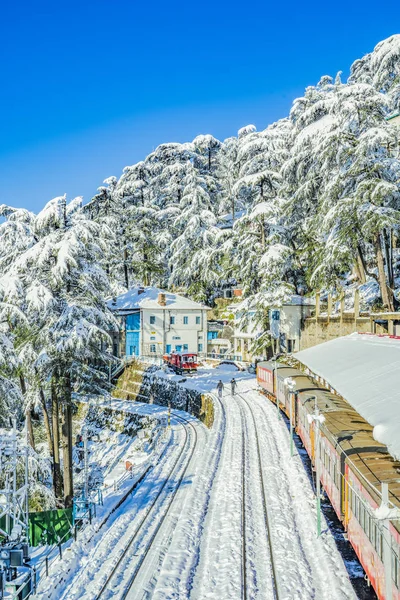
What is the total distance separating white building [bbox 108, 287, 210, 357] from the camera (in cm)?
5050

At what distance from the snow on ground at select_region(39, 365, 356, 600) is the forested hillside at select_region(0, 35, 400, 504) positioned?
6.84 metres

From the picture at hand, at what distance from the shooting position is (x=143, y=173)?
2628 inches

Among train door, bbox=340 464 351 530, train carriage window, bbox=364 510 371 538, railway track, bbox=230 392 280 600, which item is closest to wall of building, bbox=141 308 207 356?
railway track, bbox=230 392 280 600

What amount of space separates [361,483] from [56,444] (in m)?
18.4

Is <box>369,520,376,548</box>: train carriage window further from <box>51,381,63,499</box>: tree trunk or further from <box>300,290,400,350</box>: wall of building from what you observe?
<box>51,381,63,499</box>: tree trunk

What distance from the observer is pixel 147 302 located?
50906mm

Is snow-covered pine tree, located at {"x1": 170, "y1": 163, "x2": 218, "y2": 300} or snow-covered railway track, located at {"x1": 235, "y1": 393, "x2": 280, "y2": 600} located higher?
snow-covered pine tree, located at {"x1": 170, "y1": 163, "x2": 218, "y2": 300}

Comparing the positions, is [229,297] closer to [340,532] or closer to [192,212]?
[192,212]

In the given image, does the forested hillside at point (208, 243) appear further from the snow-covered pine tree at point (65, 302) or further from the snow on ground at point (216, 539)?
the snow on ground at point (216, 539)

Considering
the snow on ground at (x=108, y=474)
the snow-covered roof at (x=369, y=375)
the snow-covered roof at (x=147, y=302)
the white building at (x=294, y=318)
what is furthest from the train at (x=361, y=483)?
the snow-covered roof at (x=147, y=302)

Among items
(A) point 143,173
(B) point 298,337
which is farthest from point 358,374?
(A) point 143,173

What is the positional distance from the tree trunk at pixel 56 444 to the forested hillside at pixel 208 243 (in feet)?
0.27

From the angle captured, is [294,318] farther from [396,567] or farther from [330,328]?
[396,567]

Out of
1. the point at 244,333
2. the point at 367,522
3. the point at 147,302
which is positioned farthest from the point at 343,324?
the point at 367,522
